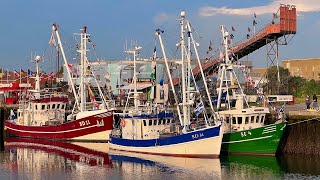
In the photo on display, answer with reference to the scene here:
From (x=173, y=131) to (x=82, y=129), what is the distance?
12.0 meters

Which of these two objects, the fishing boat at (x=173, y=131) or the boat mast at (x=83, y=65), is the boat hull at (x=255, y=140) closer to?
the fishing boat at (x=173, y=131)

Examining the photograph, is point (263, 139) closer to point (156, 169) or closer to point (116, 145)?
point (156, 169)

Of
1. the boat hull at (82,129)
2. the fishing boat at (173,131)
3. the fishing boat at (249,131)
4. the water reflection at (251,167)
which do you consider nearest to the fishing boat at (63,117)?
the boat hull at (82,129)

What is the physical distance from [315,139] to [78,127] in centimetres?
2209

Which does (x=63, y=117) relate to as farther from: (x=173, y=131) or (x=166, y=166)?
(x=166, y=166)

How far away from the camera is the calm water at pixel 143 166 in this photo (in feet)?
109

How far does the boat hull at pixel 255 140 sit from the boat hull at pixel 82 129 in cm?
1365

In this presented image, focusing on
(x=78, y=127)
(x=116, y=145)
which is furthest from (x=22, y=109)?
(x=116, y=145)

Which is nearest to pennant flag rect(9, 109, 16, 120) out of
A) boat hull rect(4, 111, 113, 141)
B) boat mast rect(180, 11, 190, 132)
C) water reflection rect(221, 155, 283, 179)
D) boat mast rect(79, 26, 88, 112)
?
boat hull rect(4, 111, 113, 141)

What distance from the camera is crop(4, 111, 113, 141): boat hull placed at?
50.3 metres

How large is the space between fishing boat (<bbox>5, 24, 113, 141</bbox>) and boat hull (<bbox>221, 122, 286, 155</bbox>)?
44.6 feet

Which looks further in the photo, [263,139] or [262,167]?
[263,139]

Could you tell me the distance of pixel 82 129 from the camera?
51812 mm

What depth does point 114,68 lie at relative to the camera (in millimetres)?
87188
